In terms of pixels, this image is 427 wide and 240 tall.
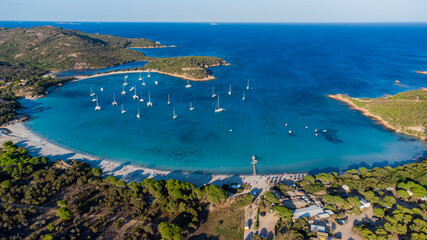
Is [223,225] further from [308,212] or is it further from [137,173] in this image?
[137,173]

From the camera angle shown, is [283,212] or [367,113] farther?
[367,113]

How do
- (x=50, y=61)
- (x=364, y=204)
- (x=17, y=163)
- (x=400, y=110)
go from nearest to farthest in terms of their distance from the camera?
(x=364, y=204) < (x=17, y=163) < (x=400, y=110) < (x=50, y=61)

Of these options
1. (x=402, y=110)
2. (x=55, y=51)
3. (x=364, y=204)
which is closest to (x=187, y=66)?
(x=55, y=51)

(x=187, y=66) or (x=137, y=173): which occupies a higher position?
(x=187, y=66)

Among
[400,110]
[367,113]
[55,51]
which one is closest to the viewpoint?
[400,110]

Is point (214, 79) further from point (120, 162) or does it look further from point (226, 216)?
point (226, 216)

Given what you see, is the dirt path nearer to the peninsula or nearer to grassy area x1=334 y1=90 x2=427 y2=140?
grassy area x1=334 y1=90 x2=427 y2=140

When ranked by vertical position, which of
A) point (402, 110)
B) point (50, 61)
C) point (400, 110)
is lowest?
point (400, 110)

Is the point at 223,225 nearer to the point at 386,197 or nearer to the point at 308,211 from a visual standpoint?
the point at 308,211
